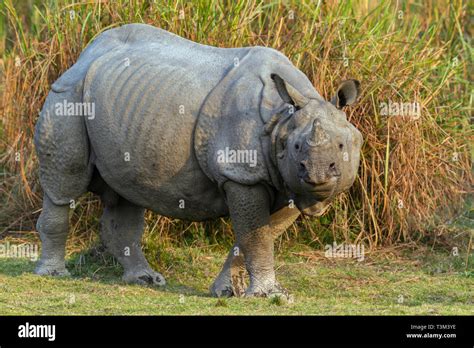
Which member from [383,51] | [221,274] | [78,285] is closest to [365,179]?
[383,51]

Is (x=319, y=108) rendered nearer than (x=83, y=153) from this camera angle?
Yes

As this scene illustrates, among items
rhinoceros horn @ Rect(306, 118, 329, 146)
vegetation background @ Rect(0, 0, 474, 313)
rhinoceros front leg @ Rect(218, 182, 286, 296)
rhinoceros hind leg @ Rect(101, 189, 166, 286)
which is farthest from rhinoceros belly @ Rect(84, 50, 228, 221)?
vegetation background @ Rect(0, 0, 474, 313)

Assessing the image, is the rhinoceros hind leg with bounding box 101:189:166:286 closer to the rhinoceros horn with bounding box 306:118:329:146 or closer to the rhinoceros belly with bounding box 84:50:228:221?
the rhinoceros belly with bounding box 84:50:228:221

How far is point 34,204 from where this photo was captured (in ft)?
32.3

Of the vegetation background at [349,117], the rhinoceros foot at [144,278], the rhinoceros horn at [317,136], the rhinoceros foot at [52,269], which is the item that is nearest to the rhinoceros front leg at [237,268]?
the rhinoceros foot at [144,278]

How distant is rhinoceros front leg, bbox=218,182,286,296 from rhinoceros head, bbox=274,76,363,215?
0.25 metres

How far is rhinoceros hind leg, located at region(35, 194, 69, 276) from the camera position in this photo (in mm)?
8445

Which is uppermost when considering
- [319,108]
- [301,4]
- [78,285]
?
[301,4]

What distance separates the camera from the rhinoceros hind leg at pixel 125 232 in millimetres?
8528

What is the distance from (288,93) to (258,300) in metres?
1.40

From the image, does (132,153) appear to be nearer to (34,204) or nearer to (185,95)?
(185,95)

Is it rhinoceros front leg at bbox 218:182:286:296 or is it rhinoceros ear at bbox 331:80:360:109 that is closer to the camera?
rhinoceros ear at bbox 331:80:360:109
